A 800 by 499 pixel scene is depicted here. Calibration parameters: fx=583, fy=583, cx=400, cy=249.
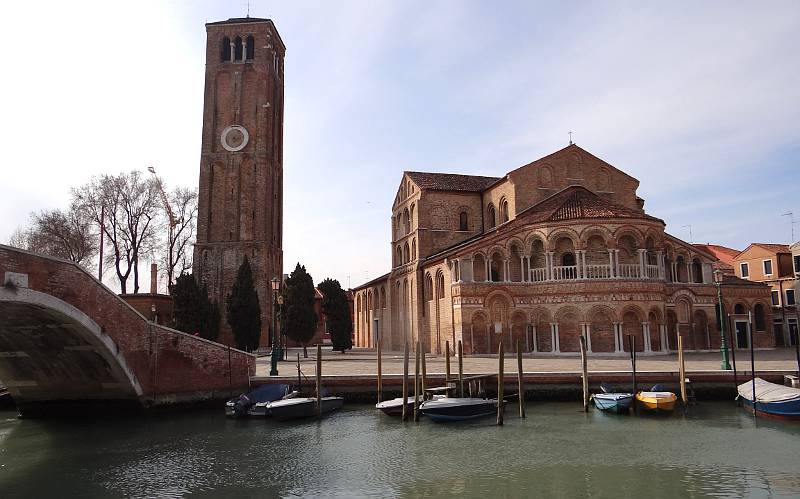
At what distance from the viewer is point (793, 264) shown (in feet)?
128

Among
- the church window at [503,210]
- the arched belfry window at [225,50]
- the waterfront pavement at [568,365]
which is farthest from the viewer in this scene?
the arched belfry window at [225,50]

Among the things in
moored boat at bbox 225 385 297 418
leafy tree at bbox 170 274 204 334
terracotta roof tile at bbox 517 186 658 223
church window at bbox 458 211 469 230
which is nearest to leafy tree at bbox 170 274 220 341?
leafy tree at bbox 170 274 204 334

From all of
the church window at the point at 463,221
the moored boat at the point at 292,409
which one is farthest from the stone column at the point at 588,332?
the moored boat at the point at 292,409

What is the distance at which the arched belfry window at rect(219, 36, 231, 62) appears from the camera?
4116cm

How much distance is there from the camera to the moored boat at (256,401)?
1817 centimetres

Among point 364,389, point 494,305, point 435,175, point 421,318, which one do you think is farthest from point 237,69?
point 364,389

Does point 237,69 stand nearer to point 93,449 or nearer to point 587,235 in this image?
point 587,235

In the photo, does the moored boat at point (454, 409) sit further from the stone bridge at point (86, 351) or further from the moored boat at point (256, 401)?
the stone bridge at point (86, 351)

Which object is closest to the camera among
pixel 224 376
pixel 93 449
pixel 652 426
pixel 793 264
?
pixel 93 449

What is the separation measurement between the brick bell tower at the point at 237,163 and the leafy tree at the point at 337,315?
3956 mm

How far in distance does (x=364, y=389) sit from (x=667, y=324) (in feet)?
57.3

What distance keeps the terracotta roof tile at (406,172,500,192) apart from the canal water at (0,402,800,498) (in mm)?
21669

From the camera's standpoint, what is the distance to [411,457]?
13461 mm

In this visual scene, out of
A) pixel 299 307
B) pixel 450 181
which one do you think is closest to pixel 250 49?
pixel 450 181
